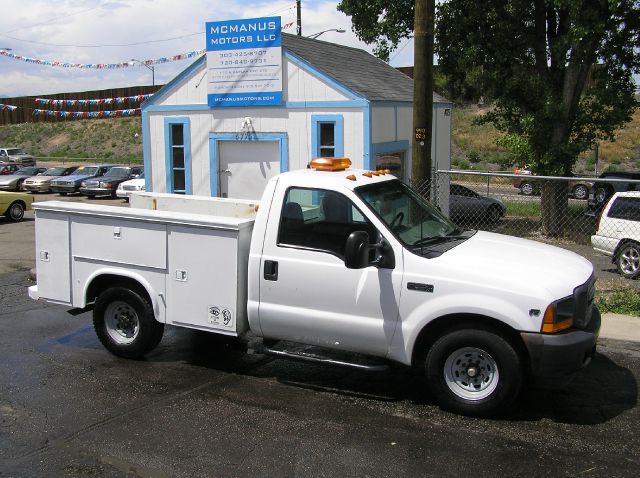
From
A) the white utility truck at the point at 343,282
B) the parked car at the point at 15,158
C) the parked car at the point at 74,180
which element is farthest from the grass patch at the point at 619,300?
the parked car at the point at 15,158

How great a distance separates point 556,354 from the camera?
5.14 meters

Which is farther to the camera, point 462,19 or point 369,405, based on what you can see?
point 462,19

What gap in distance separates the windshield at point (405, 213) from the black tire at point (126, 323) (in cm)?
248

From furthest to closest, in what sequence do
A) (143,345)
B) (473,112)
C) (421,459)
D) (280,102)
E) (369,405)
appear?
(473,112), (280,102), (143,345), (369,405), (421,459)

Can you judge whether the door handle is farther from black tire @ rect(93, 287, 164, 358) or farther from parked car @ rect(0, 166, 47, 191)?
parked car @ rect(0, 166, 47, 191)

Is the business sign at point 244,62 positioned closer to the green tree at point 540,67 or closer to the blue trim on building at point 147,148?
the blue trim on building at point 147,148

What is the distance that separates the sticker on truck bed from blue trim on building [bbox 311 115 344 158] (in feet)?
23.1

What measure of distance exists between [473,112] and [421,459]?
53.1 meters

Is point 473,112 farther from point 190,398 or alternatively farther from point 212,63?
point 190,398

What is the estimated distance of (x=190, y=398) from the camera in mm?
6008

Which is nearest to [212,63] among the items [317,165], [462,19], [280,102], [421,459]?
[280,102]

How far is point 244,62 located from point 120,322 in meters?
7.70

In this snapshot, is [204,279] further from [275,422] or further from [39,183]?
[39,183]

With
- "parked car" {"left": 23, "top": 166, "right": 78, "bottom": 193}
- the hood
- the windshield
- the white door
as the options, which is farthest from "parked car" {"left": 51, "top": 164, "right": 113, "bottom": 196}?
the hood
